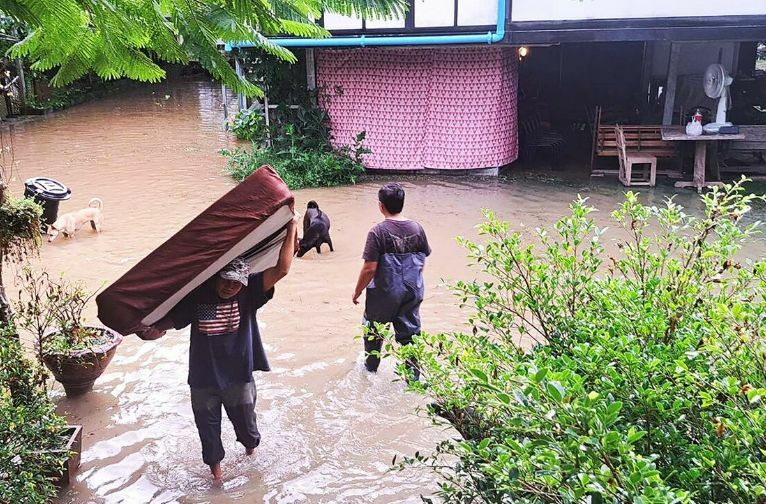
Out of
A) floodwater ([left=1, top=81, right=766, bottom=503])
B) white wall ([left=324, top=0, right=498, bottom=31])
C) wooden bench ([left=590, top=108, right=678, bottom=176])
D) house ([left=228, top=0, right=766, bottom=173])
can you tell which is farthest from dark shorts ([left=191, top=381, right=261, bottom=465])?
wooden bench ([left=590, top=108, right=678, bottom=176])

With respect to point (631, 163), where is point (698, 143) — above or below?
above

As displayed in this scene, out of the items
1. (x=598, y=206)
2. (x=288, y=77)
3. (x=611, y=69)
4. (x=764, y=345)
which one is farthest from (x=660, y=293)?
(x=611, y=69)

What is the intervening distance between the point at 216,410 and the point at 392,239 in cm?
172

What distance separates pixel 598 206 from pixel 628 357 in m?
9.02

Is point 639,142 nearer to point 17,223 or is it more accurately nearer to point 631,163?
point 631,163

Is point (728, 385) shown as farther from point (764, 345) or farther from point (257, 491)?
point (257, 491)

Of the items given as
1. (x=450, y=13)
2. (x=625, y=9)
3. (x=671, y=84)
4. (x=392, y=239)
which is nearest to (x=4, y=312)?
(x=392, y=239)

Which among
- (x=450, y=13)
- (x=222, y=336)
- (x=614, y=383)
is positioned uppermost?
(x=450, y=13)

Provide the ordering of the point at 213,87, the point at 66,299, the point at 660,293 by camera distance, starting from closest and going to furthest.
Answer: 1. the point at 660,293
2. the point at 66,299
3. the point at 213,87

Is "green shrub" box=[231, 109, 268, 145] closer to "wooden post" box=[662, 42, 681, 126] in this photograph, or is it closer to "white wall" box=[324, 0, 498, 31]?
"white wall" box=[324, 0, 498, 31]

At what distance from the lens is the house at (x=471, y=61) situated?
10.8 meters

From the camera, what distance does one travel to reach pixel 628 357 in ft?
7.56

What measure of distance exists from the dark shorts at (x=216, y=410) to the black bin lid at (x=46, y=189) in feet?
20.8

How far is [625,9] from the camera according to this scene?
422 inches
